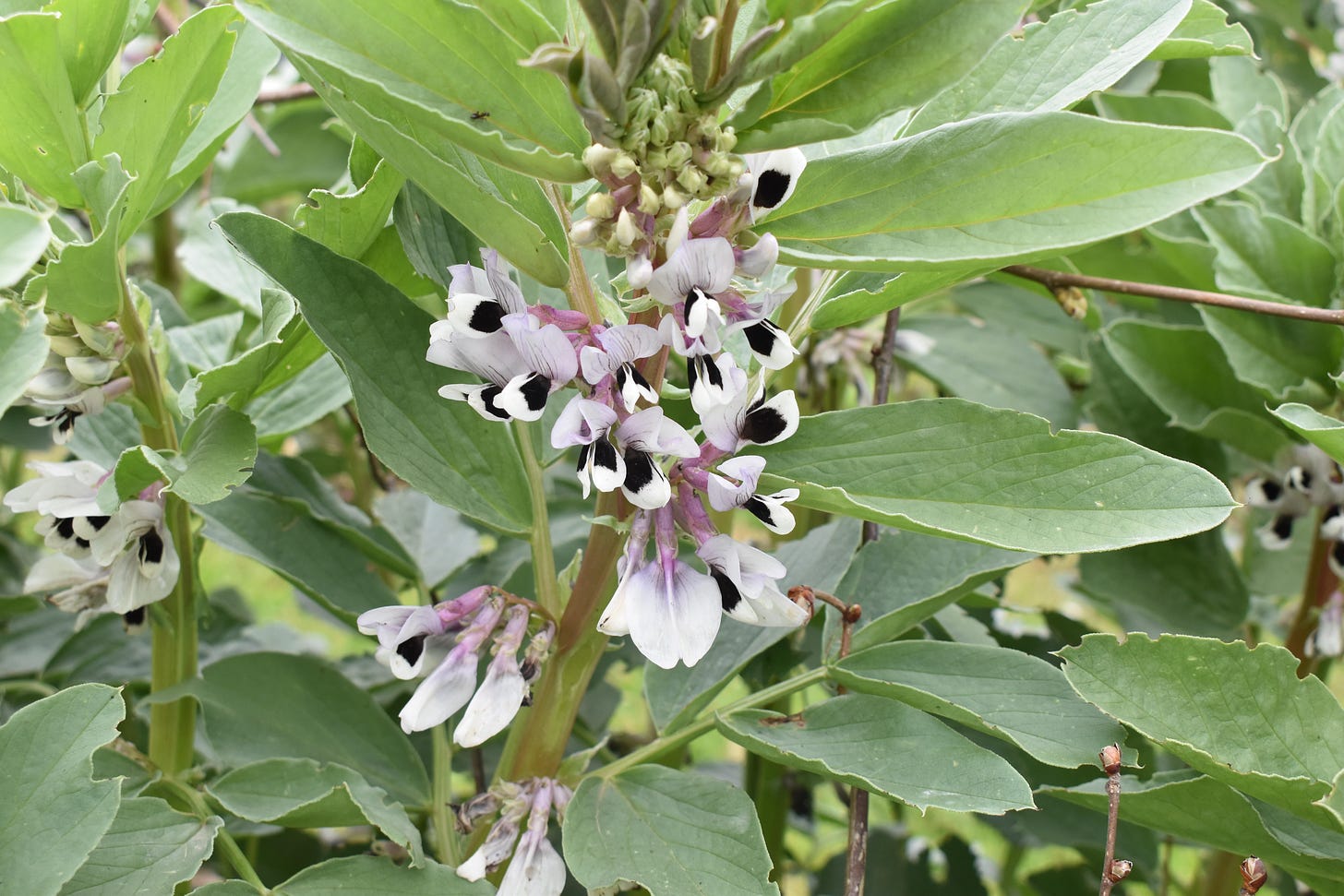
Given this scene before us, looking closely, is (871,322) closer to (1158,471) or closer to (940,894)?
(940,894)

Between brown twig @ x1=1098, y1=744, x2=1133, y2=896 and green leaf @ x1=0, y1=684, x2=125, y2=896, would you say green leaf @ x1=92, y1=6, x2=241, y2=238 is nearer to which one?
green leaf @ x1=0, y1=684, x2=125, y2=896

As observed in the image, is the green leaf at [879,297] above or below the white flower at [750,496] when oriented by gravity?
above

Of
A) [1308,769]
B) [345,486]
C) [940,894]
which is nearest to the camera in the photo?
[1308,769]

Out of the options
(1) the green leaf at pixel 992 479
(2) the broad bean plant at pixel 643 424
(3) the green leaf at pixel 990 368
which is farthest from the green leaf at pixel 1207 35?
(3) the green leaf at pixel 990 368

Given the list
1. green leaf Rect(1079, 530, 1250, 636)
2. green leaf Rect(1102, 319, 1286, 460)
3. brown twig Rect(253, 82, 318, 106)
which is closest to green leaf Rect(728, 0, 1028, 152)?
green leaf Rect(1102, 319, 1286, 460)

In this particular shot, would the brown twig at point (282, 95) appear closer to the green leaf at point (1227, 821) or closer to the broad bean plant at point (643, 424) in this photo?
the broad bean plant at point (643, 424)

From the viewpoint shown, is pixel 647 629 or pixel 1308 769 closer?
pixel 647 629

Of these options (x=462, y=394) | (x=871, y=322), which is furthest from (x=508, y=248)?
(x=871, y=322)
